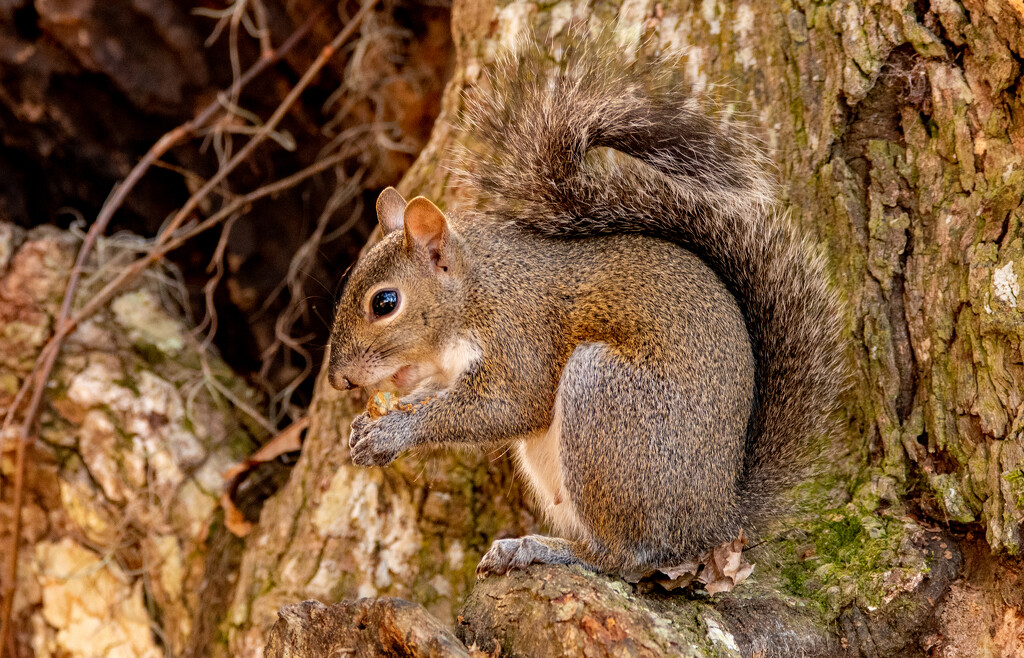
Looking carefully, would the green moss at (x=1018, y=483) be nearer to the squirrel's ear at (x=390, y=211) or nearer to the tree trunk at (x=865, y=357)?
the tree trunk at (x=865, y=357)

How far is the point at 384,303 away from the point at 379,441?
12.2 inches

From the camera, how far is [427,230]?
1.83 m

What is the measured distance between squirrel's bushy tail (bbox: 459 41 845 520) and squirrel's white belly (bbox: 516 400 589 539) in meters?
0.37

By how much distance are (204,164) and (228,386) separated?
30.7 inches

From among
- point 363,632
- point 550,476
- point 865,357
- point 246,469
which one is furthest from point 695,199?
point 246,469

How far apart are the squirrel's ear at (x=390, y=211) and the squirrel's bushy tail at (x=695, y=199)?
32 centimetres

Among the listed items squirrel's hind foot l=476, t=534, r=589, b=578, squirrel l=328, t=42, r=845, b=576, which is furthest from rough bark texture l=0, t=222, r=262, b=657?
squirrel's hind foot l=476, t=534, r=589, b=578

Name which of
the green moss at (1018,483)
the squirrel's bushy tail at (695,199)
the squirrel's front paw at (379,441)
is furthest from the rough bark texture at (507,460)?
the squirrel's front paw at (379,441)

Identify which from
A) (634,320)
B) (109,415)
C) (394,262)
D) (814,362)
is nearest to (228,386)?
(109,415)

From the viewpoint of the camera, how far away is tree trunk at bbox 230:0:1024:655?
1.55 metres

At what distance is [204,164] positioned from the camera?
2.82m

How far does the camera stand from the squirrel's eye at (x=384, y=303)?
1861 mm

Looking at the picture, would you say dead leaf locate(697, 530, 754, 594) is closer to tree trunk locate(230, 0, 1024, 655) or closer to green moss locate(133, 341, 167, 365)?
tree trunk locate(230, 0, 1024, 655)

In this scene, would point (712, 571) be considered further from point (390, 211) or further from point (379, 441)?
point (390, 211)
